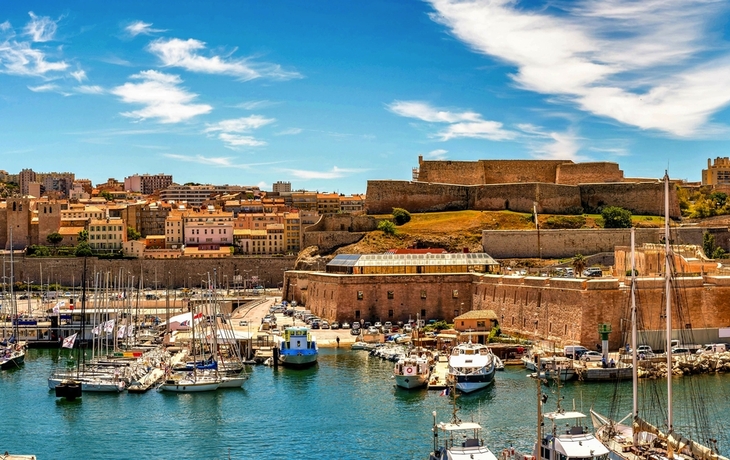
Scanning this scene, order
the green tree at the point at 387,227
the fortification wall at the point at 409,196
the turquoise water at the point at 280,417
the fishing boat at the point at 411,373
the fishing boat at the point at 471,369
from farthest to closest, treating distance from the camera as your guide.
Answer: the fortification wall at the point at 409,196 → the green tree at the point at 387,227 → the fishing boat at the point at 411,373 → the fishing boat at the point at 471,369 → the turquoise water at the point at 280,417

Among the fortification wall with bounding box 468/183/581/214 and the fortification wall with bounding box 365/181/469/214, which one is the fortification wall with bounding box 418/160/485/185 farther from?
the fortification wall with bounding box 468/183/581/214

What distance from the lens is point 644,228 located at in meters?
60.8

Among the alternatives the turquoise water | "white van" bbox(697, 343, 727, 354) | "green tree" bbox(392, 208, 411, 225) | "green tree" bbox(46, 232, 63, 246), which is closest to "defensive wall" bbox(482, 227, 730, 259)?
"green tree" bbox(392, 208, 411, 225)

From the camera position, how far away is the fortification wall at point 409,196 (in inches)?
2795

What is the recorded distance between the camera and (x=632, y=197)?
224 feet

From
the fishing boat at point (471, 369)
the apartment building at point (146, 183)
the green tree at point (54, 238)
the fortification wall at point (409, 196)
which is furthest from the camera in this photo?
the apartment building at point (146, 183)

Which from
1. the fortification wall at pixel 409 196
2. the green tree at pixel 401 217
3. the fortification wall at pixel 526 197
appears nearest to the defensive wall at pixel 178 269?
the fortification wall at pixel 409 196

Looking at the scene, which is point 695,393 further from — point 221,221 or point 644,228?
point 221,221

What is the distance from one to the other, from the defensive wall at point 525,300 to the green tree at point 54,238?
1274 inches

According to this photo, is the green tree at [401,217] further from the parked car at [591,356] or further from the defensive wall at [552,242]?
the parked car at [591,356]

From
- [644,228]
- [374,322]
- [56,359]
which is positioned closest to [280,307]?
[374,322]

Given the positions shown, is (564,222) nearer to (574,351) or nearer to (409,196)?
(409,196)

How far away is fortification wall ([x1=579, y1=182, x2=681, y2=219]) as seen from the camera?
67812 millimetres

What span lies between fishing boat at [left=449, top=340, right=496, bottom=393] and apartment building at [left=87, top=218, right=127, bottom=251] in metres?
52.8
